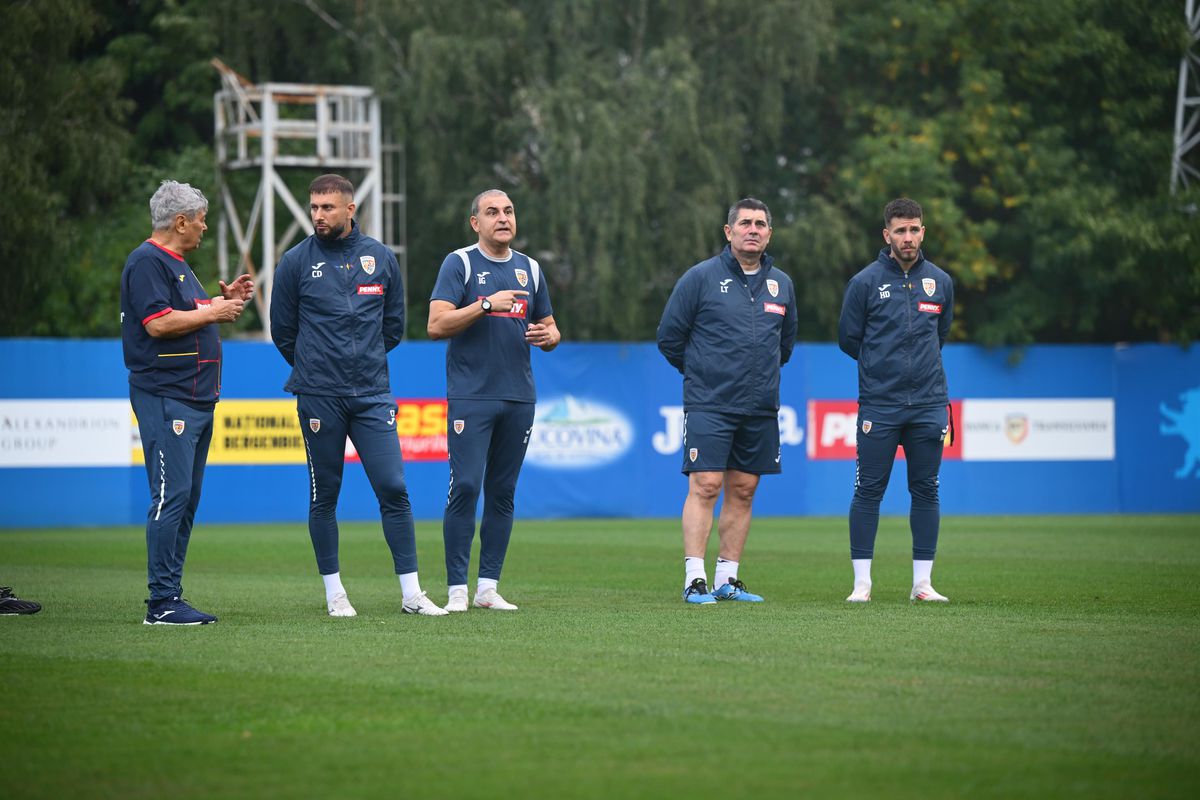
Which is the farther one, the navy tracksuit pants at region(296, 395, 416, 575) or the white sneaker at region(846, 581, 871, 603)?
the white sneaker at region(846, 581, 871, 603)

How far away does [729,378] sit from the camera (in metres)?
9.48

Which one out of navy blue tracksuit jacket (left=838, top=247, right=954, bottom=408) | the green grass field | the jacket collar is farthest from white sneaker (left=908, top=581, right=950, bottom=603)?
the jacket collar

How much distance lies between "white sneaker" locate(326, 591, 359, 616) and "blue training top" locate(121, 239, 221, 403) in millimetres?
1193

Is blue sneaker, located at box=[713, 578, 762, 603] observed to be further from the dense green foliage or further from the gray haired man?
the dense green foliage

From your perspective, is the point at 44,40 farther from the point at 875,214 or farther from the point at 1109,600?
the point at 1109,600

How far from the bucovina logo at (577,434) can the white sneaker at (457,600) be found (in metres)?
12.1

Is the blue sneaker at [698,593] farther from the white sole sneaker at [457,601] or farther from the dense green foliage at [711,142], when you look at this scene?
the dense green foliage at [711,142]

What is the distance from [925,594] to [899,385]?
1148mm

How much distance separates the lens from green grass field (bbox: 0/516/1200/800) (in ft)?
15.3

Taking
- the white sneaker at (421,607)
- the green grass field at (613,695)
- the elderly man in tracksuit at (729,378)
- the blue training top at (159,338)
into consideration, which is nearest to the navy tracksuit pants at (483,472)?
the white sneaker at (421,607)

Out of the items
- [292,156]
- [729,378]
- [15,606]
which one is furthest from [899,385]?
[292,156]

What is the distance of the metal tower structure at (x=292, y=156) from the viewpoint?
28.4 meters

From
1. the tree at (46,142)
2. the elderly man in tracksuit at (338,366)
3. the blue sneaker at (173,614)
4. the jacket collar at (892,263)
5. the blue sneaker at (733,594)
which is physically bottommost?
the blue sneaker at (733,594)

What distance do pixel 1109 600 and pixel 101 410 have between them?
12.8 metres
